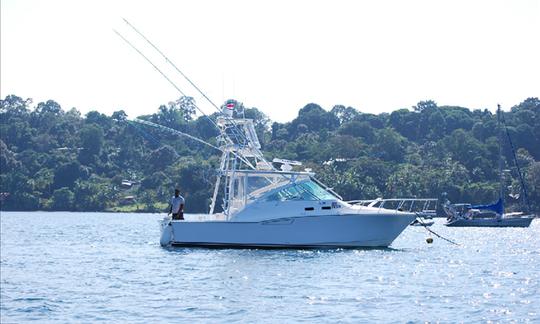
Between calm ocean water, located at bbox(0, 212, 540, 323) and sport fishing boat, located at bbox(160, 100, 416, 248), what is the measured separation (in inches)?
30.8

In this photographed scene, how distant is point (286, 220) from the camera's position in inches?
1973

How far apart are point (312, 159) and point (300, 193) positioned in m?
106

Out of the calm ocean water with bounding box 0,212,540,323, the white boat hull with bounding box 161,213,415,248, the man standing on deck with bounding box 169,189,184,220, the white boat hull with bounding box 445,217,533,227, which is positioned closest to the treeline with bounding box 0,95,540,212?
the white boat hull with bounding box 445,217,533,227

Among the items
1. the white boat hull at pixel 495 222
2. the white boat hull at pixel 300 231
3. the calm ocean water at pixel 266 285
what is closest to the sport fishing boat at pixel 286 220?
the white boat hull at pixel 300 231

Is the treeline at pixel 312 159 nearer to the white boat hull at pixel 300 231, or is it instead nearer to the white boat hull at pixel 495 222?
the white boat hull at pixel 495 222

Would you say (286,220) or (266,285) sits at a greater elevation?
(286,220)

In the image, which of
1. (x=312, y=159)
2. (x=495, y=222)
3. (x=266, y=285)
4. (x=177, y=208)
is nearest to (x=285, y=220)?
(x=177, y=208)

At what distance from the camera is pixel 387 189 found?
137 m

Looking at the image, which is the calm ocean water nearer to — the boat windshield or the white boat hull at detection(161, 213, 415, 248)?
the white boat hull at detection(161, 213, 415, 248)

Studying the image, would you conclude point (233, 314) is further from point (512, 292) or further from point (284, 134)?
point (284, 134)

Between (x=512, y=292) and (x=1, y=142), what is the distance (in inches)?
5852

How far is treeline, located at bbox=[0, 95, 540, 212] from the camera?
138250mm

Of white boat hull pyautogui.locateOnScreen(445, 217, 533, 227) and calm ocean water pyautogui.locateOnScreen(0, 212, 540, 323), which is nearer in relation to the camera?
calm ocean water pyautogui.locateOnScreen(0, 212, 540, 323)

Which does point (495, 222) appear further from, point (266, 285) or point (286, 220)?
point (266, 285)
